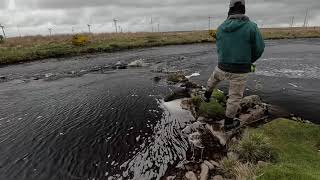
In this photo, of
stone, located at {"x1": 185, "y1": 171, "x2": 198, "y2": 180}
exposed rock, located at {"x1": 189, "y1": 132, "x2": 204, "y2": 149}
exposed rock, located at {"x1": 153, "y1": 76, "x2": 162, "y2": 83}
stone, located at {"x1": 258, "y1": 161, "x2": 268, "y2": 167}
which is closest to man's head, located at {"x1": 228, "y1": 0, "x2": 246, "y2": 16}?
exposed rock, located at {"x1": 189, "y1": 132, "x2": 204, "y2": 149}

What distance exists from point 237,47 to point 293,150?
143 inches

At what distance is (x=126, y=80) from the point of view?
912 inches

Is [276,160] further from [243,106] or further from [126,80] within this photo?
[126,80]

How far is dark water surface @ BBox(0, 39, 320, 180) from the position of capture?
9719 millimetres

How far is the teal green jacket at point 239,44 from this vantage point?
9633 millimetres

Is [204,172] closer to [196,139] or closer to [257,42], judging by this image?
[196,139]

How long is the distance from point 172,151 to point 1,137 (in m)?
7.31

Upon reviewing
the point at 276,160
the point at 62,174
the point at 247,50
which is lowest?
the point at 62,174

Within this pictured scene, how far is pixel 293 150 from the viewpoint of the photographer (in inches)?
354

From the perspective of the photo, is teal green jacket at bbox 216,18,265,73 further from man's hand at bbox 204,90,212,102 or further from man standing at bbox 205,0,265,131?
man's hand at bbox 204,90,212,102

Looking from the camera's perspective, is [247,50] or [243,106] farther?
[243,106]

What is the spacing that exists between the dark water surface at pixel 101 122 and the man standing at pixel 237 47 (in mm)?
2865

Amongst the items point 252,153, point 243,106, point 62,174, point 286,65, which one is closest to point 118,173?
point 62,174

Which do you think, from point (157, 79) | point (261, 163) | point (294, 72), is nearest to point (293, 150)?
point (261, 163)
